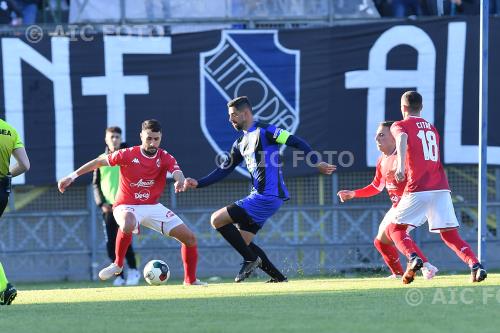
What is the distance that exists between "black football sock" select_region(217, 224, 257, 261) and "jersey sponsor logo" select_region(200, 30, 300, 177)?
3.89m

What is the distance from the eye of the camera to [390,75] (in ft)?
51.1

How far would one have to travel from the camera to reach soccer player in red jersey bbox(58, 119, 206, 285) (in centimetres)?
1166

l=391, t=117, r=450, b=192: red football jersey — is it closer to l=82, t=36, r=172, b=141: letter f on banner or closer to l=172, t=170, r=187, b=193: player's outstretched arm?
l=172, t=170, r=187, b=193: player's outstretched arm

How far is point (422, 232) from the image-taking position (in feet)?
51.7

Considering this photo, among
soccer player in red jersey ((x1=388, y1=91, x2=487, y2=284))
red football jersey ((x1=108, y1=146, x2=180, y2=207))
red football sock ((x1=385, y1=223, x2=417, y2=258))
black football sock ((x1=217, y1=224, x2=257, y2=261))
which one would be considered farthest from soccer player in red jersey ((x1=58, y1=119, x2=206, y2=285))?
soccer player in red jersey ((x1=388, y1=91, x2=487, y2=284))

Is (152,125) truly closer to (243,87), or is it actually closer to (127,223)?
(127,223)

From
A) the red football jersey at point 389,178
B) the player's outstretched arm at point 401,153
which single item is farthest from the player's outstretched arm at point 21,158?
the red football jersey at point 389,178

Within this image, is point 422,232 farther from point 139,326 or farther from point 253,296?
point 139,326

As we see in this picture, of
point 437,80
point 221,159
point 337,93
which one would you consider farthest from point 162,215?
point 437,80

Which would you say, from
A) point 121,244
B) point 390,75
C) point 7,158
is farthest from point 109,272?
point 390,75

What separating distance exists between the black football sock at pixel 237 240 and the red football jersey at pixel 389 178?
176 centimetres

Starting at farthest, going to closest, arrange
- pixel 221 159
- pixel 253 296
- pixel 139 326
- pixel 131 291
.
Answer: pixel 221 159 < pixel 131 291 < pixel 253 296 < pixel 139 326

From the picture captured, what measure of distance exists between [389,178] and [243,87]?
13.3 ft

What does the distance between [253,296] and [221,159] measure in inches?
228
